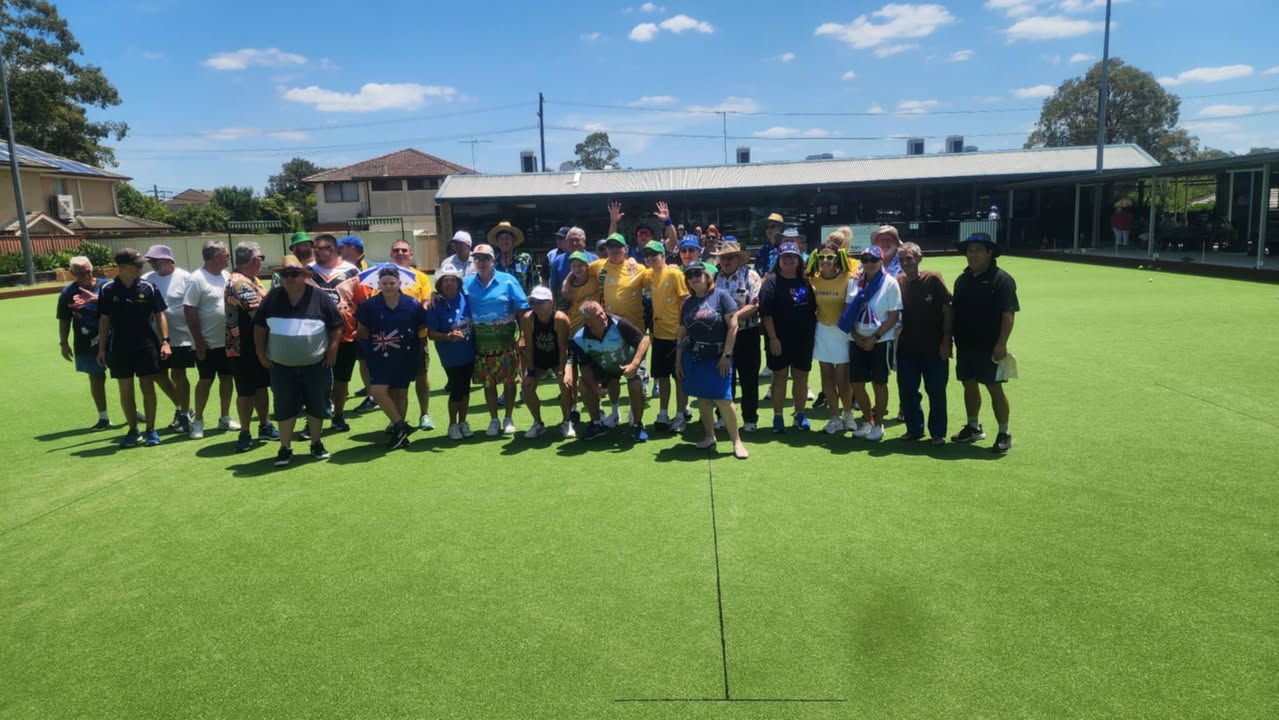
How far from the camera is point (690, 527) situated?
471cm

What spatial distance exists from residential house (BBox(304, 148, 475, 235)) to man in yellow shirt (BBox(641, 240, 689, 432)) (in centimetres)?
4505

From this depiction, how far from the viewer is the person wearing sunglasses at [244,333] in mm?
6605

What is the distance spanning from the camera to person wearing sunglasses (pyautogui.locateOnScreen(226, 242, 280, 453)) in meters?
6.61

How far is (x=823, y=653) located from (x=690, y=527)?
1471 millimetres

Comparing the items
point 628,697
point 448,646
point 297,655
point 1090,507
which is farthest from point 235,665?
point 1090,507

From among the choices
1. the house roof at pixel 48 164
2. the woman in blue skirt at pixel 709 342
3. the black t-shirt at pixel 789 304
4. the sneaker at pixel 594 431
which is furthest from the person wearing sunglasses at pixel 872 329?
the house roof at pixel 48 164

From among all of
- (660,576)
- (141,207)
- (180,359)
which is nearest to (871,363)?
(660,576)

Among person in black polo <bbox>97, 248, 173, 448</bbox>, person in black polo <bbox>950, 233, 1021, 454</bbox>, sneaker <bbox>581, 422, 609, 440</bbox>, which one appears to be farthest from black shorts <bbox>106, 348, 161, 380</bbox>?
person in black polo <bbox>950, 233, 1021, 454</bbox>

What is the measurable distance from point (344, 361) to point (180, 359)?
1.38 metres

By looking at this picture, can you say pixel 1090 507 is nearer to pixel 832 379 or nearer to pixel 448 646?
pixel 832 379

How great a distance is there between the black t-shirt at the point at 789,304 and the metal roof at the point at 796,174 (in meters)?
26.5

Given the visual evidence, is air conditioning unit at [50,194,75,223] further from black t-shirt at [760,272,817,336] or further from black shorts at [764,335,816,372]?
black shorts at [764,335,816,372]

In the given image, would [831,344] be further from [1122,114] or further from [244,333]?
[1122,114]

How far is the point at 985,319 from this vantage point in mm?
5898
